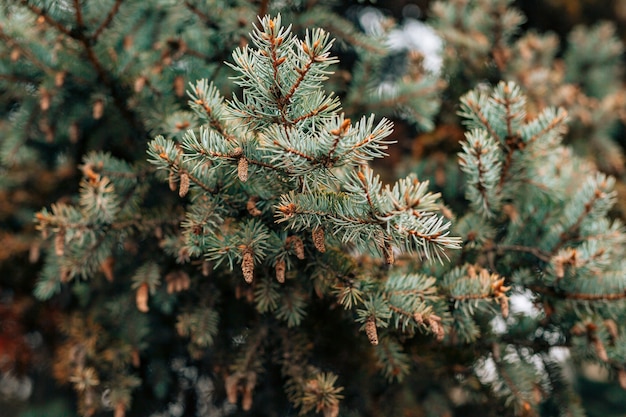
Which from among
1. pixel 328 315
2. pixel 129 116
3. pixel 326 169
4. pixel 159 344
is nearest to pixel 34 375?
pixel 159 344

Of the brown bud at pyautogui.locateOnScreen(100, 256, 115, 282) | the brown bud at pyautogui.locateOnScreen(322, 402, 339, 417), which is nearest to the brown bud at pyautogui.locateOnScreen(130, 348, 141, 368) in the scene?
the brown bud at pyautogui.locateOnScreen(100, 256, 115, 282)

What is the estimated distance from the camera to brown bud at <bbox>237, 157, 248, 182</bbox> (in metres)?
0.61

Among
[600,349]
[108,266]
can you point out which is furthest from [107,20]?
[600,349]

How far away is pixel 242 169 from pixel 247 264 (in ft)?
0.41

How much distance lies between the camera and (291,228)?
71 cm

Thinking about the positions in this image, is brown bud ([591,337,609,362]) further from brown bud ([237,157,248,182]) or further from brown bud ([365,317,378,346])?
brown bud ([237,157,248,182])

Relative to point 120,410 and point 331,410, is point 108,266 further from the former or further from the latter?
point 331,410

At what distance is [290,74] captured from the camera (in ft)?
2.02

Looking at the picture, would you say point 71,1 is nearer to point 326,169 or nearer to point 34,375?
point 326,169

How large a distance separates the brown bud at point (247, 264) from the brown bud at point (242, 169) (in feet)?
0.35

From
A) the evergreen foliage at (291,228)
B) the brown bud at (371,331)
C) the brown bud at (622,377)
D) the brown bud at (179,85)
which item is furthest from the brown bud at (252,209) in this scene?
the brown bud at (622,377)

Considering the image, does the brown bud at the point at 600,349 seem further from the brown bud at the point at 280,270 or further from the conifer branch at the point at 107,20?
the conifer branch at the point at 107,20

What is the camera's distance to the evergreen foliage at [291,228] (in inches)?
25.3

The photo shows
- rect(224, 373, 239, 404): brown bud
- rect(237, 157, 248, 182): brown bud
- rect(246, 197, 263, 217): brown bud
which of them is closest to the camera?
rect(237, 157, 248, 182): brown bud
